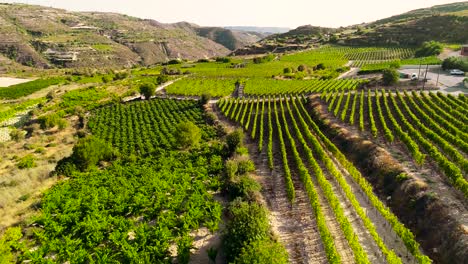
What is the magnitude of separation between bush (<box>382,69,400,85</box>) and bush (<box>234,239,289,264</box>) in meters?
64.2

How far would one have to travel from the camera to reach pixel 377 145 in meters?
38.2

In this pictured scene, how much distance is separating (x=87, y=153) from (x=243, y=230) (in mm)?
27072

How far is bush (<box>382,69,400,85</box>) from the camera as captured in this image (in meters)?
71.1

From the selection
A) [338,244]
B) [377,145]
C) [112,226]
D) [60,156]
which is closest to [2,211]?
[112,226]

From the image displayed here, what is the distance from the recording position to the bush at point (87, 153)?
39.8 metres

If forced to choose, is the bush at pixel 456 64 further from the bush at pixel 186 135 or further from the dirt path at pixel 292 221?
the bush at pixel 186 135

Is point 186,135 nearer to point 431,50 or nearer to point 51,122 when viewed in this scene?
point 51,122

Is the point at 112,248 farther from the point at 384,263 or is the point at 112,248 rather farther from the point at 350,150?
the point at 350,150

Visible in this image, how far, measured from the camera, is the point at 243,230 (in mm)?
21938

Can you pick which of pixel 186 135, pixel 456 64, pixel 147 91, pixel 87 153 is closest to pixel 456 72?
pixel 456 64

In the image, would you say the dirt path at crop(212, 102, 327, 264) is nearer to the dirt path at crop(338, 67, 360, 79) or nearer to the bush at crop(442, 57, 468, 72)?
the dirt path at crop(338, 67, 360, 79)

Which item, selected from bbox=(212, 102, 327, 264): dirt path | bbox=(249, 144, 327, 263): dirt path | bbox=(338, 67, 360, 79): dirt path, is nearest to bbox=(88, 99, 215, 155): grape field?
bbox=(212, 102, 327, 264): dirt path

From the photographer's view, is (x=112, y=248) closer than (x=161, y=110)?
Yes

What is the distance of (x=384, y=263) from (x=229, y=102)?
172 ft
